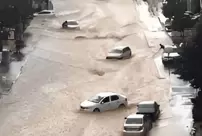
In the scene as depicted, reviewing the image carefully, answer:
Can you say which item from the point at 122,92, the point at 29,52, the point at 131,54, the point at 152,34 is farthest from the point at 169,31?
the point at 122,92

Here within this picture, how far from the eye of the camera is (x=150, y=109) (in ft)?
76.6

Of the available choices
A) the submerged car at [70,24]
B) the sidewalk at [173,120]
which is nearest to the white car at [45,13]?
the submerged car at [70,24]

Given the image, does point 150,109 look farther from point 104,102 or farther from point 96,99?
point 96,99

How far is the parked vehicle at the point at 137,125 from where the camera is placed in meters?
21.5

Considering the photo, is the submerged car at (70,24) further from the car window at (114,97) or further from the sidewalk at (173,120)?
the sidewalk at (173,120)

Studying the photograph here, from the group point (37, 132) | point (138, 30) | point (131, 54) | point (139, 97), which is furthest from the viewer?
point (138, 30)

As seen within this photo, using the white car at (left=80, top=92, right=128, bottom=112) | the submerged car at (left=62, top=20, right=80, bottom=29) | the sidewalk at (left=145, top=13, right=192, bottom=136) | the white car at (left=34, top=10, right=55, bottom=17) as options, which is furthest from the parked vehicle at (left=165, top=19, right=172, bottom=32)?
Result: the white car at (left=80, top=92, right=128, bottom=112)

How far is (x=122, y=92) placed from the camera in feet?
92.2

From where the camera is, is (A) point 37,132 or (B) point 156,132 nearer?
(B) point 156,132

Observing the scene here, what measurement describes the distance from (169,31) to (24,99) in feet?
52.3

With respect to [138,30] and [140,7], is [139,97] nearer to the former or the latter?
[138,30]

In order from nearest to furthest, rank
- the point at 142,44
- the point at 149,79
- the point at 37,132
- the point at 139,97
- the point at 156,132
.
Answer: the point at 156,132, the point at 37,132, the point at 139,97, the point at 149,79, the point at 142,44

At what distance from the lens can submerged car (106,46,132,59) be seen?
3481 cm

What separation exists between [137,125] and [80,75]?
10.4 m
